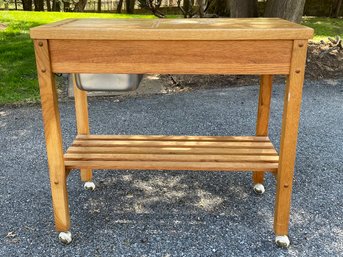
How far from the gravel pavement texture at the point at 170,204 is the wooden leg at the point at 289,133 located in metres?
0.21

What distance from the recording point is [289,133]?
6.76 ft

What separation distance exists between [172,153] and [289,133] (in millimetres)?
725

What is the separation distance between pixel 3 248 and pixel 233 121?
273cm

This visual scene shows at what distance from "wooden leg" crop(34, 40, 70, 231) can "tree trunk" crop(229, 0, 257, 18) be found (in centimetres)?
507

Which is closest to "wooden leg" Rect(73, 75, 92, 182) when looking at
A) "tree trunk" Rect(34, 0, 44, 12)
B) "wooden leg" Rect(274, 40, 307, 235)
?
"wooden leg" Rect(274, 40, 307, 235)

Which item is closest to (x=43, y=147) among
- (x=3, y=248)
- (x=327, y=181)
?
(x=3, y=248)

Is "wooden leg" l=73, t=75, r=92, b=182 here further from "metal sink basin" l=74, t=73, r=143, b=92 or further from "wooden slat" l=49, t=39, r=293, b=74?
"wooden slat" l=49, t=39, r=293, b=74

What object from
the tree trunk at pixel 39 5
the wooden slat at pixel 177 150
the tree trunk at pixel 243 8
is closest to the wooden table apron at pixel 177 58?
the wooden slat at pixel 177 150

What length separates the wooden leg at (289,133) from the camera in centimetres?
192

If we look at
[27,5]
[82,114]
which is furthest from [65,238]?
[27,5]

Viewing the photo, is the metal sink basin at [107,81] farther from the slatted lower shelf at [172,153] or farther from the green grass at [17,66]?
the green grass at [17,66]

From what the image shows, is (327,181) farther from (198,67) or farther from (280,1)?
(280,1)

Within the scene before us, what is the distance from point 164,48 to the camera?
1896 millimetres

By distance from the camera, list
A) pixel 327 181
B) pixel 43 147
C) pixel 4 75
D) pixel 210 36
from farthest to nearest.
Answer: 1. pixel 4 75
2. pixel 43 147
3. pixel 327 181
4. pixel 210 36
